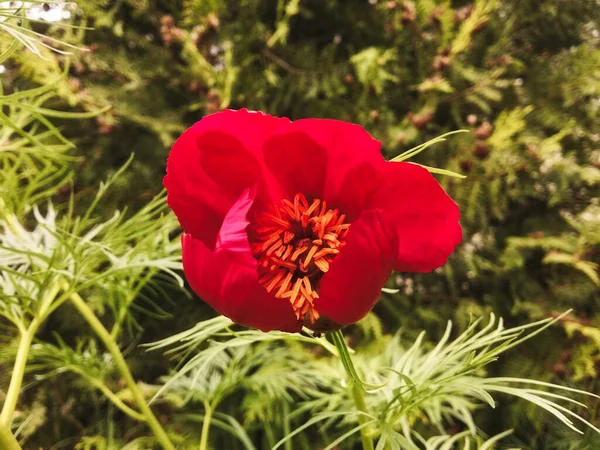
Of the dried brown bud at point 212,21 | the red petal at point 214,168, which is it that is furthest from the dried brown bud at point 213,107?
the red petal at point 214,168

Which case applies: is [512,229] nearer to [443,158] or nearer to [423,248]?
[443,158]

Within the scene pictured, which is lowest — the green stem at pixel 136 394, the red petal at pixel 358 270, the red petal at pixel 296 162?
the green stem at pixel 136 394

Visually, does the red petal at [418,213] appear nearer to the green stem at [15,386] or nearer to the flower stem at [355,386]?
the flower stem at [355,386]

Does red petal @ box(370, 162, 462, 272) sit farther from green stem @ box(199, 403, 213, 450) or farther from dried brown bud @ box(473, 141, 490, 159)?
dried brown bud @ box(473, 141, 490, 159)

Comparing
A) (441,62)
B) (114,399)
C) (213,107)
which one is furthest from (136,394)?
(441,62)

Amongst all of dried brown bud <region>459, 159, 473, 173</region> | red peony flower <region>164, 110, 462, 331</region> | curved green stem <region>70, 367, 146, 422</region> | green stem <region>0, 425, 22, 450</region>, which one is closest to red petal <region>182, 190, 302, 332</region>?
red peony flower <region>164, 110, 462, 331</region>

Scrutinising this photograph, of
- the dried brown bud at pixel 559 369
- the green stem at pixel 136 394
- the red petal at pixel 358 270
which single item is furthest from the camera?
the dried brown bud at pixel 559 369
